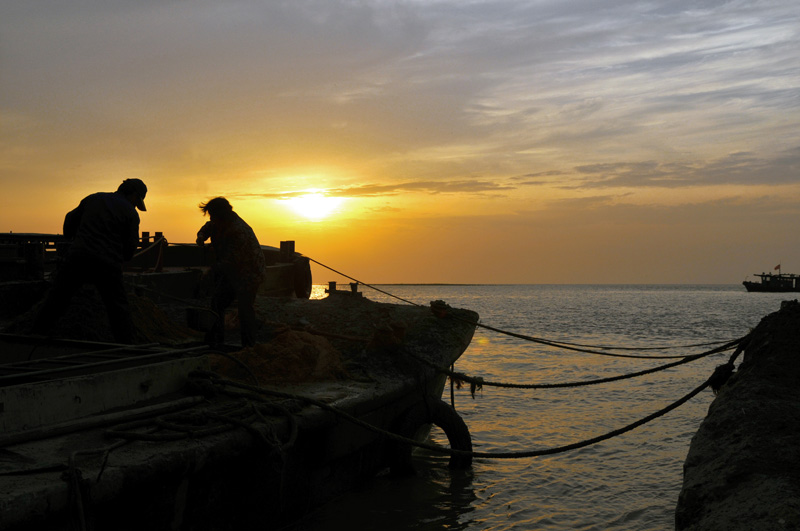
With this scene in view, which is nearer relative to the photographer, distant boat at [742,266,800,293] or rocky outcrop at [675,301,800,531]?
rocky outcrop at [675,301,800,531]

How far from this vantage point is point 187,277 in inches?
480

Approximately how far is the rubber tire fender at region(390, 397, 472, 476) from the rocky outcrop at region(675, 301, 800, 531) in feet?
11.2

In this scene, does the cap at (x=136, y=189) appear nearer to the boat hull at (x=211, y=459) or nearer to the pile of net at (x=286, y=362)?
the pile of net at (x=286, y=362)

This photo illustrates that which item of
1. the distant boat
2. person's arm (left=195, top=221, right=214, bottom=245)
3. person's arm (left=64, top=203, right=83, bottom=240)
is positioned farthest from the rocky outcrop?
the distant boat

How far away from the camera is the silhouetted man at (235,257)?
7.46m

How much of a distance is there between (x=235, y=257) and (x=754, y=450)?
5761 mm

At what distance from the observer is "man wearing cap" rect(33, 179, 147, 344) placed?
20.0 ft

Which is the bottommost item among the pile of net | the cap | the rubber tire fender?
the rubber tire fender

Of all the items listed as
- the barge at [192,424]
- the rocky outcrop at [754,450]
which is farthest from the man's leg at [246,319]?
the rocky outcrop at [754,450]

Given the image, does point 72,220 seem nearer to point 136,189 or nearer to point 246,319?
point 136,189

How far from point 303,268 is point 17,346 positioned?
39.9 feet

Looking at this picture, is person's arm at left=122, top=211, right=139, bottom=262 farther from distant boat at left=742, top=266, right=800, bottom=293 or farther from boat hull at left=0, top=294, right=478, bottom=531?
distant boat at left=742, top=266, right=800, bottom=293

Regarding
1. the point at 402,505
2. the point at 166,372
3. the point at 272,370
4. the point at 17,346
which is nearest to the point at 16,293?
the point at 17,346

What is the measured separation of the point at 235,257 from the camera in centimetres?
754
